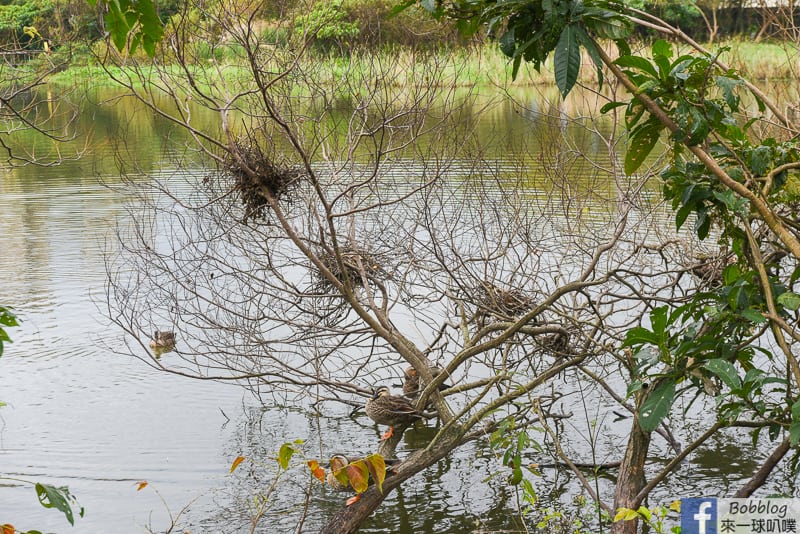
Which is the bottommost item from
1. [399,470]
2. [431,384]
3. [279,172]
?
[399,470]

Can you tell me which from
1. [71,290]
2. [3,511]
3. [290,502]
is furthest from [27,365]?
[290,502]

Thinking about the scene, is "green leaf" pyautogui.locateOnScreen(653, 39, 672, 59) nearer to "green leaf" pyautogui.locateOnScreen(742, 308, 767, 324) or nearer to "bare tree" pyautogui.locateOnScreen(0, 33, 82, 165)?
"green leaf" pyautogui.locateOnScreen(742, 308, 767, 324)

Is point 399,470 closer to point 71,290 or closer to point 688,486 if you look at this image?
point 688,486

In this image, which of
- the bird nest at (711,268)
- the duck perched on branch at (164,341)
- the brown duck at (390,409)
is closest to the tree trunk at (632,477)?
the bird nest at (711,268)

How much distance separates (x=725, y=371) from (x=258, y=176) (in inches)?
126

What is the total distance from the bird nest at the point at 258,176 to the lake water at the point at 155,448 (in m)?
1.61

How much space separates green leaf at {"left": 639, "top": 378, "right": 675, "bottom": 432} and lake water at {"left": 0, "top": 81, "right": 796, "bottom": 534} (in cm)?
233

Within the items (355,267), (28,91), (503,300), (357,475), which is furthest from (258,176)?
(28,91)

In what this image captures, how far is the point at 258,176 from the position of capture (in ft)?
17.8

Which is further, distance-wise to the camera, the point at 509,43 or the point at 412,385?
the point at 412,385

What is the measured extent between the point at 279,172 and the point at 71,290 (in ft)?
22.2

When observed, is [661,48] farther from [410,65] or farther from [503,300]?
[410,65]

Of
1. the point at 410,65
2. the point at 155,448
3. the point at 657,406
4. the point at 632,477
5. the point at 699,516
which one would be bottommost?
the point at 155,448

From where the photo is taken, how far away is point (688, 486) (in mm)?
6555
